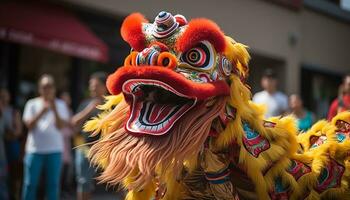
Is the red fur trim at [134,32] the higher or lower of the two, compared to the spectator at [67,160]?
higher

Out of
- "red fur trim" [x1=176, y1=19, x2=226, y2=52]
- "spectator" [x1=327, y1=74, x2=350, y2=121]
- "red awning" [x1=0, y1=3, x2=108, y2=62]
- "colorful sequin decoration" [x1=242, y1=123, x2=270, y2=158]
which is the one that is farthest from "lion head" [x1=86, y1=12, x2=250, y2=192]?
"red awning" [x1=0, y1=3, x2=108, y2=62]

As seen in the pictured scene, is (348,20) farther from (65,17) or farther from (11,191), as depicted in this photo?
(11,191)

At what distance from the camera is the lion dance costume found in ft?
8.50

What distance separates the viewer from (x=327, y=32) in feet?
49.8

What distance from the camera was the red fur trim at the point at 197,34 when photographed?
2.63m

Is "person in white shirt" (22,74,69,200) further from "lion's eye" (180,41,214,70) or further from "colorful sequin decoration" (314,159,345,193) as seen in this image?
"lion's eye" (180,41,214,70)

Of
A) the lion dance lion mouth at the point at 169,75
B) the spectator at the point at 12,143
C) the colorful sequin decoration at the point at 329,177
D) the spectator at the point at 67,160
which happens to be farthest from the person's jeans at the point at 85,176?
the lion dance lion mouth at the point at 169,75

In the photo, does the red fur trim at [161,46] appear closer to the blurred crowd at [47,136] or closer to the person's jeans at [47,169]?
the blurred crowd at [47,136]

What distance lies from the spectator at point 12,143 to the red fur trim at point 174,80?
4.46 metres

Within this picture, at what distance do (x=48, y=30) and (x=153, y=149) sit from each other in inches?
254

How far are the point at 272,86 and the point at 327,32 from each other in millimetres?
8146

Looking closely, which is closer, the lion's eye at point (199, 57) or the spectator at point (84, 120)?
the lion's eye at point (199, 57)

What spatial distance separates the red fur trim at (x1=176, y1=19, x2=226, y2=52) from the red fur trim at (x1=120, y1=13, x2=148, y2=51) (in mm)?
209

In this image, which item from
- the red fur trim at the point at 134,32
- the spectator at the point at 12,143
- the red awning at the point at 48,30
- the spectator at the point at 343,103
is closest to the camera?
the red fur trim at the point at 134,32
